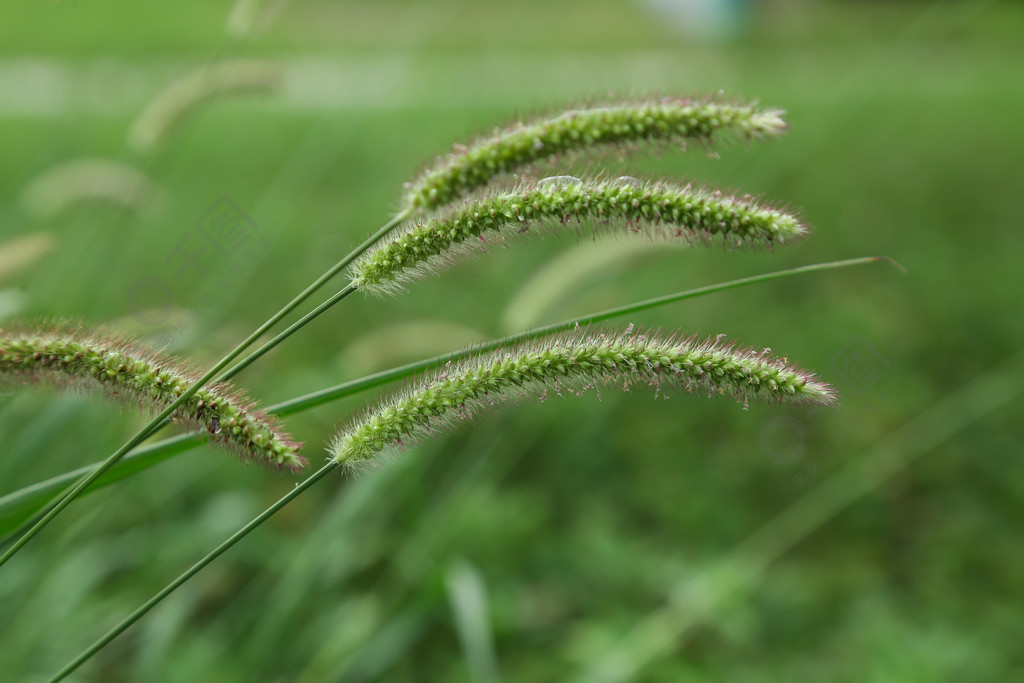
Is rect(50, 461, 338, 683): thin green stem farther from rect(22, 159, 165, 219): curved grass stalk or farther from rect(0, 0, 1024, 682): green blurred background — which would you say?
rect(22, 159, 165, 219): curved grass stalk

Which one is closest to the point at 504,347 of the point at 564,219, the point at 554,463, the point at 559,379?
the point at 559,379

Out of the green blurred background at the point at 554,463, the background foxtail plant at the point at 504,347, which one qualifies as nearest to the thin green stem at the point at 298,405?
the background foxtail plant at the point at 504,347

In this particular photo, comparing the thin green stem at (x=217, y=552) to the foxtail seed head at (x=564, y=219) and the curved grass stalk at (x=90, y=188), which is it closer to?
the foxtail seed head at (x=564, y=219)


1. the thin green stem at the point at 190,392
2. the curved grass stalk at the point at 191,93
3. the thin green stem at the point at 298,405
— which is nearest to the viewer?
the thin green stem at the point at 190,392

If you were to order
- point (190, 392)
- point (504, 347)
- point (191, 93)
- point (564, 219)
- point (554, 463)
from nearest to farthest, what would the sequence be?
point (190, 392), point (564, 219), point (504, 347), point (191, 93), point (554, 463)

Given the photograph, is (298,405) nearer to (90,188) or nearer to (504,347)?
(504,347)

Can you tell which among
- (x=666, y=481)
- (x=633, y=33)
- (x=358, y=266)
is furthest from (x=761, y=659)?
(x=633, y=33)

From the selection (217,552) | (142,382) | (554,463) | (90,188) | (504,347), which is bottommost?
(217,552)
